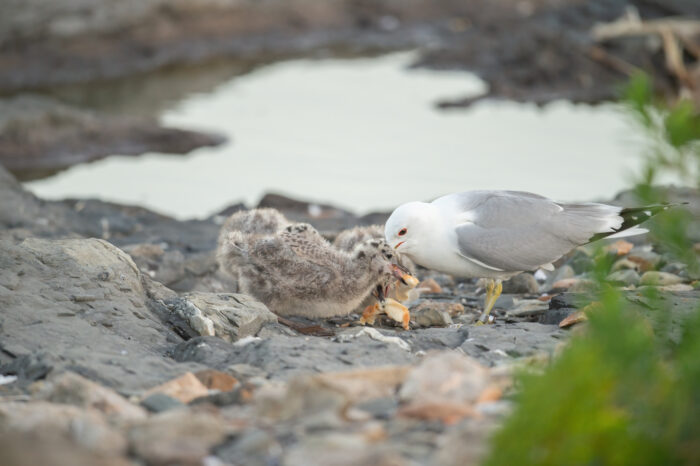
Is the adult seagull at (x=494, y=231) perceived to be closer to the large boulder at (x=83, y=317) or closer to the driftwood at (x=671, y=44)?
the large boulder at (x=83, y=317)

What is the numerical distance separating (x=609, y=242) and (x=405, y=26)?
18288 millimetres

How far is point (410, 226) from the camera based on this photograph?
247 inches

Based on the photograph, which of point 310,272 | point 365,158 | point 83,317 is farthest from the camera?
point 365,158

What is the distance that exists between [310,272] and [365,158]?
790cm

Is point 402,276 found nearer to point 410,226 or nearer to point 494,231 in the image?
point 410,226

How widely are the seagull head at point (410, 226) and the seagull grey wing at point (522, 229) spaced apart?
0.21 m

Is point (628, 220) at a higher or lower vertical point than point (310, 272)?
higher

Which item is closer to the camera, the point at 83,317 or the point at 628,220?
the point at 83,317

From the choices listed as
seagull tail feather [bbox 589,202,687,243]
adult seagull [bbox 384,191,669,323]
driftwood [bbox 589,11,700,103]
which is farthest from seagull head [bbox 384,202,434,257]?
driftwood [bbox 589,11,700,103]

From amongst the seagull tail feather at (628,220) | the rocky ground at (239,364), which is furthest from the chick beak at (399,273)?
the seagull tail feather at (628,220)

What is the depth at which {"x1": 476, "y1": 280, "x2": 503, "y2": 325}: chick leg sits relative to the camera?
20.8 ft

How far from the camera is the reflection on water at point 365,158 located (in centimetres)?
1230

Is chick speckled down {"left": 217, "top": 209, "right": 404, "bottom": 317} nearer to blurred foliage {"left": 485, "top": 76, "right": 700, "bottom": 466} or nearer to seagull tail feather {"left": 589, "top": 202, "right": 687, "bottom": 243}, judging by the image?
seagull tail feather {"left": 589, "top": 202, "right": 687, "bottom": 243}

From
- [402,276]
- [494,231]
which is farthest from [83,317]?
[494,231]
